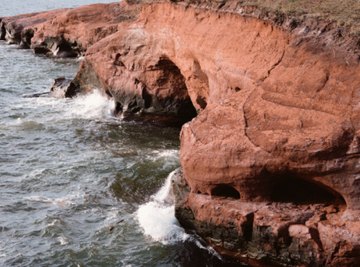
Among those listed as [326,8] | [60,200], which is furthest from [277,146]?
[60,200]

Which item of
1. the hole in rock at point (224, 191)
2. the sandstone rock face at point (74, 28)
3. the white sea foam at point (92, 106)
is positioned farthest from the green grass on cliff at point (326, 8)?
the sandstone rock face at point (74, 28)

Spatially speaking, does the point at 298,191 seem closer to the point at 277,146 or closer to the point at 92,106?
the point at 277,146

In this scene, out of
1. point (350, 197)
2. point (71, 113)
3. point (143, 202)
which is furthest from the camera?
point (71, 113)

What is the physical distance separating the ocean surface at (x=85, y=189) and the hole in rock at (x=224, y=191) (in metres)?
1.15

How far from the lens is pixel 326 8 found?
42.3 ft

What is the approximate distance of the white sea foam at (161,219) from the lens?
1259cm

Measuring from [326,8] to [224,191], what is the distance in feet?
15.5

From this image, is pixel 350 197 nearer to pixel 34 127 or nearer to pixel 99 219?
pixel 99 219

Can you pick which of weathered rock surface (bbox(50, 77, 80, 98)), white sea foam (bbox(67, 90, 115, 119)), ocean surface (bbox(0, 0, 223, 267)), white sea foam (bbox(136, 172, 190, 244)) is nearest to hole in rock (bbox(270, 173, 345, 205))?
ocean surface (bbox(0, 0, 223, 267))

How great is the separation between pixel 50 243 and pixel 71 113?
420 inches

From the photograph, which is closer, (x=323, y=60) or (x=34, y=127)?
(x=323, y=60)

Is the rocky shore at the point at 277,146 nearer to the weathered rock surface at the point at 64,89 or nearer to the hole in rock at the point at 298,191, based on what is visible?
the hole in rock at the point at 298,191

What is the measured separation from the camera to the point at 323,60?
37.7ft

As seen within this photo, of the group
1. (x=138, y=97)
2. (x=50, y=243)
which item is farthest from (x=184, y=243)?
(x=138, y=97)
